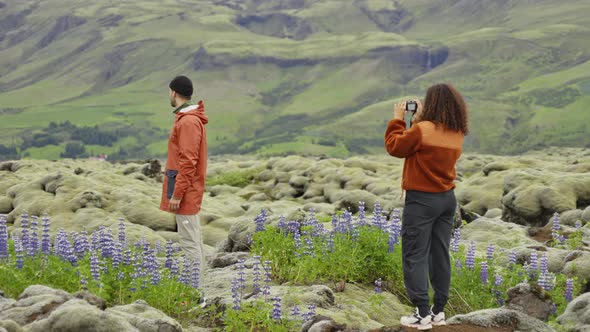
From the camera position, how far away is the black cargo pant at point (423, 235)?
36.4 feet

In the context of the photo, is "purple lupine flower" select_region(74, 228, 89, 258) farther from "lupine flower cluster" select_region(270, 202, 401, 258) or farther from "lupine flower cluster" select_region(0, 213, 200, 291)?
"lupine flower cluster" select_region(270, 202, 401, 258)

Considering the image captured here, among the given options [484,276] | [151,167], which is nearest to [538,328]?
[484,276]

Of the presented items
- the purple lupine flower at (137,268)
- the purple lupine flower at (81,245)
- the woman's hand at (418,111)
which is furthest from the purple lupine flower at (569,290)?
the purple lupine flower at (81,245)

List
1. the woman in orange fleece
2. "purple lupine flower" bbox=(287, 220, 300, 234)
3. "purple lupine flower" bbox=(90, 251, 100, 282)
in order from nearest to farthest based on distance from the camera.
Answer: the woman in orange fleece, "purple lupine flower" bbox=(90, 251, 100, 282), "purple lupine flower" bbox=(287, 220, 300, 234)

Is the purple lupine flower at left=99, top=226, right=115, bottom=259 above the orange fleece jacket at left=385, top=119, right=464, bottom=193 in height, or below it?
below

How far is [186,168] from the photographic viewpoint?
519 inches

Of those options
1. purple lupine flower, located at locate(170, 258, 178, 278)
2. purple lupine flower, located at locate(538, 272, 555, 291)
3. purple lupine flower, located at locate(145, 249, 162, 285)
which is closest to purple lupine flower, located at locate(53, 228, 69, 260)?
purple lupine flower, located at locate(145, 249, 162, 285)

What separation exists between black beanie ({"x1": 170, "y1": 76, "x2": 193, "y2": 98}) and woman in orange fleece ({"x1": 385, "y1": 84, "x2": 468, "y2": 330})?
4528 mm

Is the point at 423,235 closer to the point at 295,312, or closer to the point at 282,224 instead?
the point at 295,312

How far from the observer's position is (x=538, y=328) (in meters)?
11.3

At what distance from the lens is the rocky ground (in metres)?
12.9

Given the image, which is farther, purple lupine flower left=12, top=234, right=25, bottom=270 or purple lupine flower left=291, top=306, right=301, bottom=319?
purple lupine flower left=12, top=234, right=25, bottom=270

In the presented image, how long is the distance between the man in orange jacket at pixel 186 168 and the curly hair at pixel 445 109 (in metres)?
4.69

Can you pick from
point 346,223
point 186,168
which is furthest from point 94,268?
point 346,223
